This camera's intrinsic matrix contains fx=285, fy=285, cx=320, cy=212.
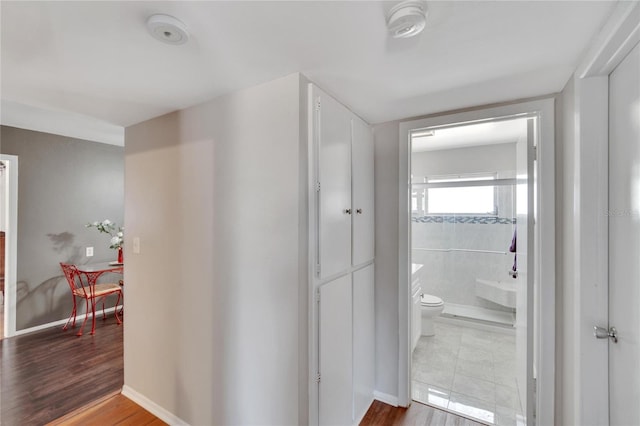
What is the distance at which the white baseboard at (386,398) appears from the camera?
2213mm

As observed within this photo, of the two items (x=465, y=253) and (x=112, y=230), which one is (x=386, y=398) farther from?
(x=112, y=230)

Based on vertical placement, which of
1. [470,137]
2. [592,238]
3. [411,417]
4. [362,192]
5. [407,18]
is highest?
[470,137]

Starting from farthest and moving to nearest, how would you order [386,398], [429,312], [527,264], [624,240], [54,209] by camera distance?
[54,209] → [429,312] → [386,398] → [527,264] → [624,240]

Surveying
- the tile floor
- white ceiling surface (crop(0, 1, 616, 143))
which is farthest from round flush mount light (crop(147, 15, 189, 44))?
the tile floor

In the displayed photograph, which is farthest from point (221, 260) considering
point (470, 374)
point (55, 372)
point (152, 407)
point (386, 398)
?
point (470, 374)

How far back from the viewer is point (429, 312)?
131 inches

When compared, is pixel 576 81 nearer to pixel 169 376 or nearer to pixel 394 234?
pixel 394 234

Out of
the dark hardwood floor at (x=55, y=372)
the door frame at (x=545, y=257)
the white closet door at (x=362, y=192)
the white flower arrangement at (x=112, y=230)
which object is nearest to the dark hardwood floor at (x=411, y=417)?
the door frame at (x=545, y=257)

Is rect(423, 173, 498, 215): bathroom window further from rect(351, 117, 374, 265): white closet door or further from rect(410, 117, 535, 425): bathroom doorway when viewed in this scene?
rect(351, 117, 374, 265): white closet door

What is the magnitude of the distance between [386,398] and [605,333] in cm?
154

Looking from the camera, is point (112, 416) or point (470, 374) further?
point (470, 374)

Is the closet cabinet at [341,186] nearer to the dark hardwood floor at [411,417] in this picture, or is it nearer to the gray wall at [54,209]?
the dark hardwood floor at [411,417]

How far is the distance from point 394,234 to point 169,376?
1.92m

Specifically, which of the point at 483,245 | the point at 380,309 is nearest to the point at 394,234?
the point at 380,309
